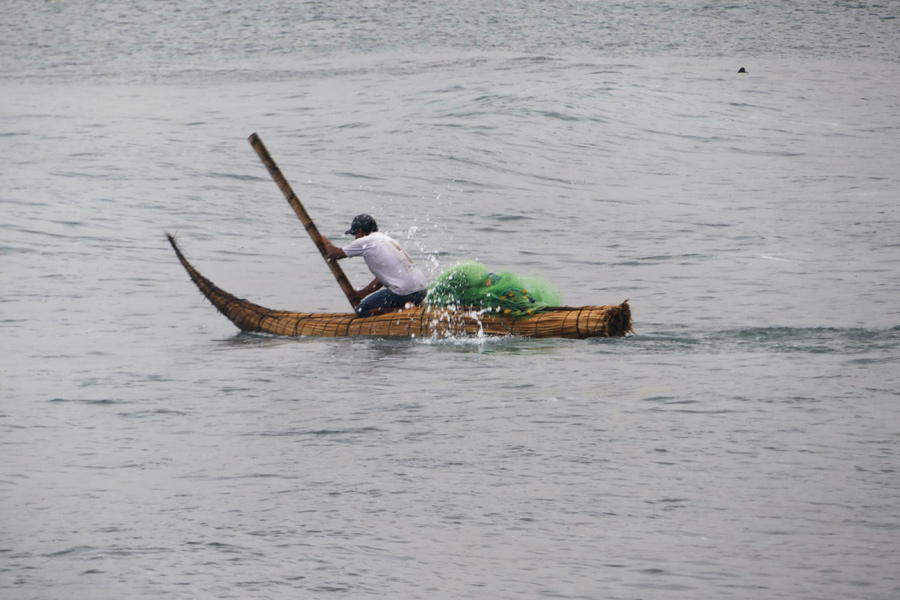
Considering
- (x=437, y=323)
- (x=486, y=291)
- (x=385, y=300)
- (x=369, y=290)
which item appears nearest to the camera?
(x=486, y=291)

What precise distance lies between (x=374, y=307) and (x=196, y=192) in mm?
12283

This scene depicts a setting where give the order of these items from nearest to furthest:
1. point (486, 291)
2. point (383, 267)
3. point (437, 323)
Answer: point (486, 291) → point (437, 323) → point (383, 267)

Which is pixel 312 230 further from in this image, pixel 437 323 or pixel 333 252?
pixel 437 323

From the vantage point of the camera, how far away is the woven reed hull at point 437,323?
13.2 m

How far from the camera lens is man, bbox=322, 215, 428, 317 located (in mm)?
13727

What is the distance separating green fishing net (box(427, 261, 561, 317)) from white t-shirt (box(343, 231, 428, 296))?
0.46m

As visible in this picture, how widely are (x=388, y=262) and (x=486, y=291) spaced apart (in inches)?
43.2

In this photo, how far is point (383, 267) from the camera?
1380 centimetres

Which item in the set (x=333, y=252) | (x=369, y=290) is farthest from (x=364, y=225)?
(x=369, y=290)

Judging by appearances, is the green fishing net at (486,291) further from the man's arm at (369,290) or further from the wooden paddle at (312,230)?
the wooden paddle at (312,230)

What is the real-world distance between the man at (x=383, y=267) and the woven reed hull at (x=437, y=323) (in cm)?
24

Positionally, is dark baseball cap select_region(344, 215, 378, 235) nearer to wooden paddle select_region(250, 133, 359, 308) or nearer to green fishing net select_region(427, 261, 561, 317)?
wooden paddle select_region(250, 133, 359, 308)

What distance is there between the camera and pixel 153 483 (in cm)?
918

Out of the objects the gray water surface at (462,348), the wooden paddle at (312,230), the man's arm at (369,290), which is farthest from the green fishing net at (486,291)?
the wooden paddle at (312,230)
